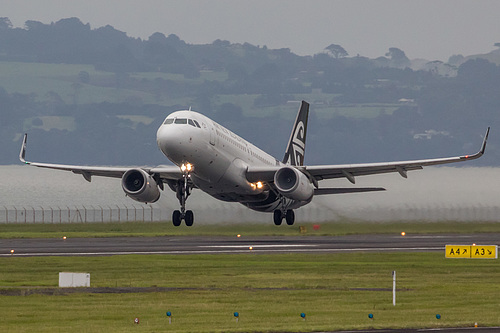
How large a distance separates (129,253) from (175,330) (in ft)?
90.8

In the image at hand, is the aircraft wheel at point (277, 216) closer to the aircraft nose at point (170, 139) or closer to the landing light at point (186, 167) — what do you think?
the landing light at point (186, 167)

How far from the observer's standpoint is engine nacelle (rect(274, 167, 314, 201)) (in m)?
58.4

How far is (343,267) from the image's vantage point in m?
45.8

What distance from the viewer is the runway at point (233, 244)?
55625 mm

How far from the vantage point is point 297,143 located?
7688 cm

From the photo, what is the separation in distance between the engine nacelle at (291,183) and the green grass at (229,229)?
7918 mm

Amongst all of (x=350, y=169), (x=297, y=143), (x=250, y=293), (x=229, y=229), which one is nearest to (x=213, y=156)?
(x=350, y=169)

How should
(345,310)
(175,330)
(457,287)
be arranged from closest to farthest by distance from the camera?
→ (175,330)
(345,310)
(457,287)

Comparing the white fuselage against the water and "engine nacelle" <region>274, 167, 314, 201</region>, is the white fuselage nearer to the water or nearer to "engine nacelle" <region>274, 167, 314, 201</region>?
"engine nacelle" <region>274, 167, 314, 201</region>

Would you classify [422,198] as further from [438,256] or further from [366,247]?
[438,256]

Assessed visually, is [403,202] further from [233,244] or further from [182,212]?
[182,212]

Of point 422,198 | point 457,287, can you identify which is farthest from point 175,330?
point 422,198

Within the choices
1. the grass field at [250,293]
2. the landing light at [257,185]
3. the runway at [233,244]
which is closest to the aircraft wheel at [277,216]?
the runway at [233,244]

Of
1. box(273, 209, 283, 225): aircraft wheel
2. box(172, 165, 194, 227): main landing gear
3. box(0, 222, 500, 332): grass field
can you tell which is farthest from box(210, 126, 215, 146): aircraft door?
box(273, 209, 283, 225): aircraft wheel
